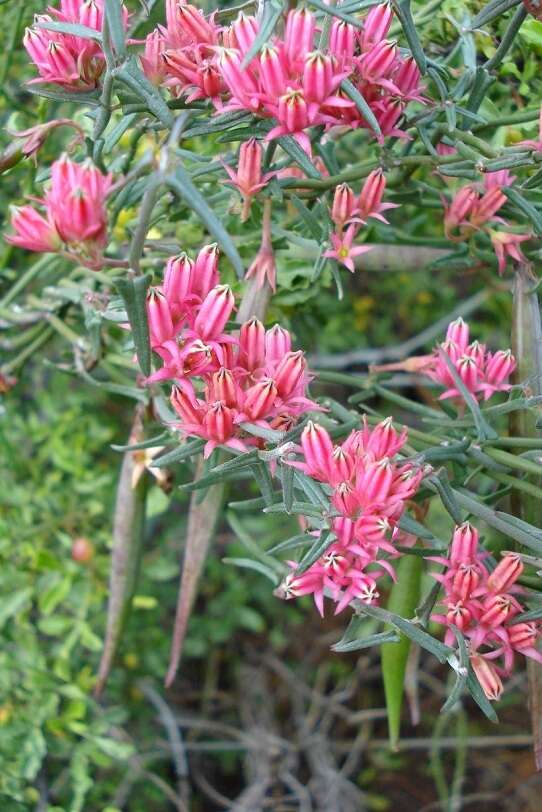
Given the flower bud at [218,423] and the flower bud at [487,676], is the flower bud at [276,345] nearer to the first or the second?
the flower bud at [218,423]

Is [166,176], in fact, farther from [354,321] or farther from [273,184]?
[354,321]

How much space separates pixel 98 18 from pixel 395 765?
4.99ft

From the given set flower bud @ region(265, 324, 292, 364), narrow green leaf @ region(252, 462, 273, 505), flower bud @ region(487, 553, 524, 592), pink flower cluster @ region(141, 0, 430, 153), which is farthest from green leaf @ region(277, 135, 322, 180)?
flower bud @ region(487, 553, 524, 592)

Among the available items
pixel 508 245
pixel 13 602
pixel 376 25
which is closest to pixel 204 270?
pixel 376 25

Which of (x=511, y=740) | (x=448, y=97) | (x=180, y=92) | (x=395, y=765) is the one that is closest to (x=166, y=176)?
(x=180, y=92)

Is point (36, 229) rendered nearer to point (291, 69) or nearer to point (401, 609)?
point (291, 69)

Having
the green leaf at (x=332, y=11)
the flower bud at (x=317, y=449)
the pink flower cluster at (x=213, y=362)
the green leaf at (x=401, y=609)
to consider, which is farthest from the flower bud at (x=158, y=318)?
the green leaf at (x=401, y=609)

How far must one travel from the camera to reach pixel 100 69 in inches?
27.3

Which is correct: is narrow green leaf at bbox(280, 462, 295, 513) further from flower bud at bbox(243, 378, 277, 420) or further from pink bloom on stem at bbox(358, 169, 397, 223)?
pink bloom on stem at bbox(358, 169, 397, 223)

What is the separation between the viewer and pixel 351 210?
2.44ft

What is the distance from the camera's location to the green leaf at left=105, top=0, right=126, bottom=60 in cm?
59

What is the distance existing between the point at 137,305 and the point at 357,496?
207 millimetres

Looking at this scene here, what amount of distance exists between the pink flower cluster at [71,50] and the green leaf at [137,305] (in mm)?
227

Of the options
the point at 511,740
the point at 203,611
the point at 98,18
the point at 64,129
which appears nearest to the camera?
the point at 98,18
